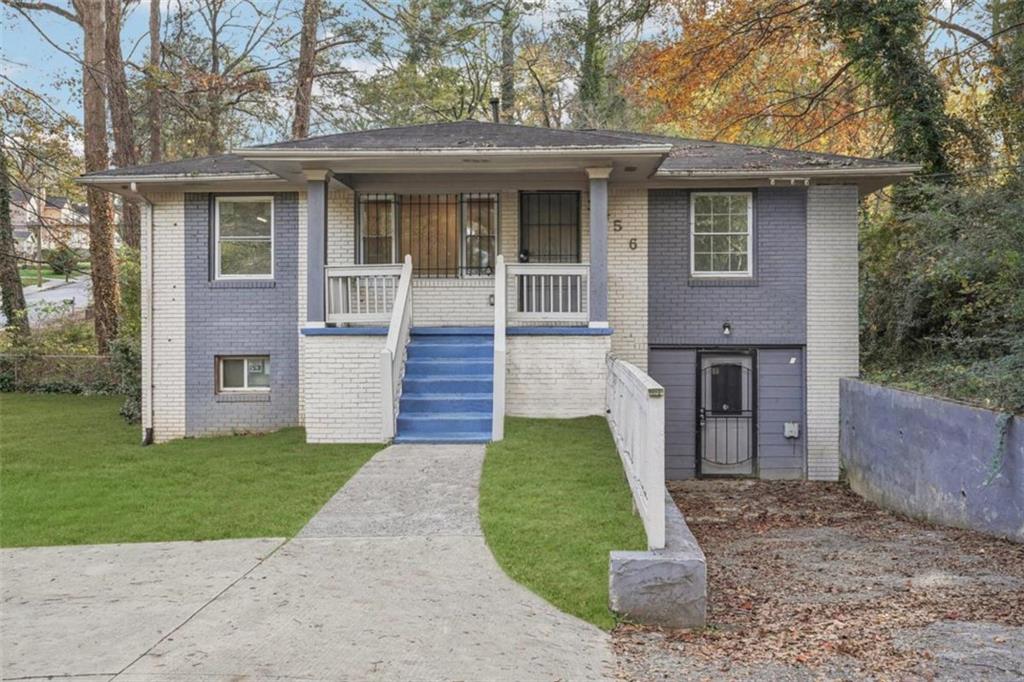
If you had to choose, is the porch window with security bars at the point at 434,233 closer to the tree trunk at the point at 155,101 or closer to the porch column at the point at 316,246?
the porch column at the point at 316,246

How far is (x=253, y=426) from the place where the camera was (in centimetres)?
1283

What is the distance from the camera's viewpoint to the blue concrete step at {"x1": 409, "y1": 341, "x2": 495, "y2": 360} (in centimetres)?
1123

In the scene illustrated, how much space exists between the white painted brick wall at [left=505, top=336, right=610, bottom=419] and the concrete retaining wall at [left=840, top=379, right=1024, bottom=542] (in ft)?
12.5

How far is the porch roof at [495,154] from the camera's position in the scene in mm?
10312

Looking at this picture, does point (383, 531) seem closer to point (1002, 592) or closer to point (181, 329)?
point (1002, 592)

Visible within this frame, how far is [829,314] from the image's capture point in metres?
12.5

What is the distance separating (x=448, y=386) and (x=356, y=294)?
2.03 m

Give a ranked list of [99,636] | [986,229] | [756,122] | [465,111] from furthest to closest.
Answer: [465,111]
[756,122]
[986,229]
[99,636]

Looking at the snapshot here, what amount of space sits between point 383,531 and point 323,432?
4.33m

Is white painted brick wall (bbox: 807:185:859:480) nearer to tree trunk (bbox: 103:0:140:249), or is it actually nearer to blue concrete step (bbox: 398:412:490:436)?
blue concrete step (bbox: 398:412:490:436)

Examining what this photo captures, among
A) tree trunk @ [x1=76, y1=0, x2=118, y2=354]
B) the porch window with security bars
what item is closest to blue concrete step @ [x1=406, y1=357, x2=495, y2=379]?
the porch window with security bars

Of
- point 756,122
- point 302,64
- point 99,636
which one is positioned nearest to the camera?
point 99,636

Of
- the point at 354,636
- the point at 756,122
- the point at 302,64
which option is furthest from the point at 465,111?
the point at 354,636

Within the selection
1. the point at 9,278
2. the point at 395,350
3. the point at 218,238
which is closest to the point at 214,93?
the point at 9,278
